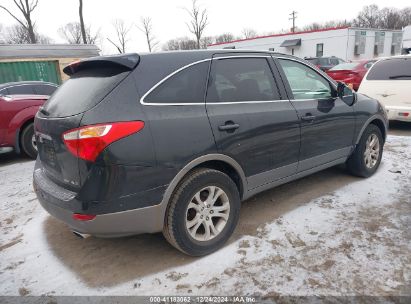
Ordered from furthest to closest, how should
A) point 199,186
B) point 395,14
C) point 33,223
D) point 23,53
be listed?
point 395,14
point 23,53
point 33,223
point 199,186

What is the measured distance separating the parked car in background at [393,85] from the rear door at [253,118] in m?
4.41

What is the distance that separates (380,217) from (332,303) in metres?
1.53

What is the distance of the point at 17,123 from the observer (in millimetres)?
6031

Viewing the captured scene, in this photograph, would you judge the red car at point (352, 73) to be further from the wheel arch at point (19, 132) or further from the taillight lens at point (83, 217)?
the taillight lens at point (83, 217)

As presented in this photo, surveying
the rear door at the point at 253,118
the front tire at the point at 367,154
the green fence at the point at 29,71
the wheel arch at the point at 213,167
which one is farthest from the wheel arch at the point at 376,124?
the green fence at the point at 29,71

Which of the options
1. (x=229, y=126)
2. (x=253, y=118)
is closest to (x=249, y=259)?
(x=229, y=126)

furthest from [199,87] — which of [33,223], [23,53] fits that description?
[23,53]

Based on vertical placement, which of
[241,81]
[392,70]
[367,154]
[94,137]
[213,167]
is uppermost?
[241,81]

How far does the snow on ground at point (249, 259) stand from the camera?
2.50 m

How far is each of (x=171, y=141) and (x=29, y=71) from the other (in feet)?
48.1

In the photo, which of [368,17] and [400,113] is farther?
[368,17]

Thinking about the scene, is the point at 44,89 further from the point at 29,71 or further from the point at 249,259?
the point at 29,71

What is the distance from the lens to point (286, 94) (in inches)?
137

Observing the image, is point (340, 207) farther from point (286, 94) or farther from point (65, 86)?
point (65, 86)
